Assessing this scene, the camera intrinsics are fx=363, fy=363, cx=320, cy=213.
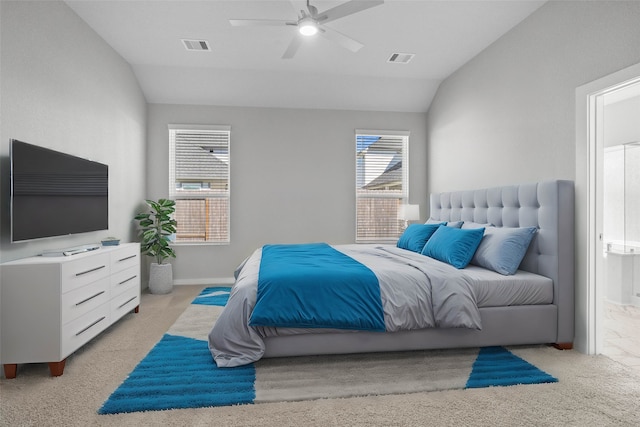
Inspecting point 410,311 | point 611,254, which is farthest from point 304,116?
point 611,254

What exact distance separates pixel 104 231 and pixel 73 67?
1606mm

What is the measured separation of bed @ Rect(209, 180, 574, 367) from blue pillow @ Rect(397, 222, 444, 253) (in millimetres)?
601

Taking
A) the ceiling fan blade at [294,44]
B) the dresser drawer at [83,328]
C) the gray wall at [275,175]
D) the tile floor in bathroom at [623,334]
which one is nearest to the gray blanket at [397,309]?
the dresser drawer at [83,328]

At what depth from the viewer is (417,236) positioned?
391 centimetres

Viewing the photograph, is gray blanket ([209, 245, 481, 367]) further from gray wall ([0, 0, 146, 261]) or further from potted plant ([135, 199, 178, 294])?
potted plant ([135, 199, 178, 294])

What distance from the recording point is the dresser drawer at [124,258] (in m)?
3.19

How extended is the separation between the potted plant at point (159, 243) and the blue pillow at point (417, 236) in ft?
9.63

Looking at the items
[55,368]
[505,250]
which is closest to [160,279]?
[55,368]

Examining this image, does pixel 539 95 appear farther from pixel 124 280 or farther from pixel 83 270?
pixel 124 280

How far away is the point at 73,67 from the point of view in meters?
3.28

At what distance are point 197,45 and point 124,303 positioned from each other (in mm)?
2780

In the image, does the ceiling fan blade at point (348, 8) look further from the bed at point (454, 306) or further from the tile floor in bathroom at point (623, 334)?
the tile floor in bathroom at point (623, 334)

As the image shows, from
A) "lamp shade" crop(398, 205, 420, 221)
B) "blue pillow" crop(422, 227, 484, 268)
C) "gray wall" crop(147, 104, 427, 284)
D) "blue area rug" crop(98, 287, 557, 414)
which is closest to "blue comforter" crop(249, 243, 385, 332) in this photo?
"blue area rug" crop(98, 287, 557, 414)

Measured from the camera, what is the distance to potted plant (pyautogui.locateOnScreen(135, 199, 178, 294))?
4638mm
